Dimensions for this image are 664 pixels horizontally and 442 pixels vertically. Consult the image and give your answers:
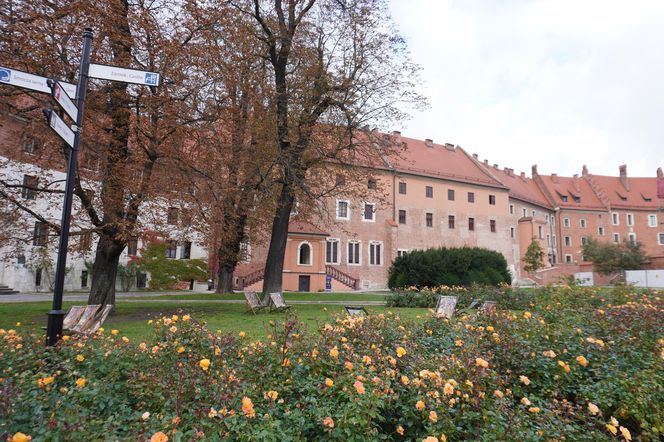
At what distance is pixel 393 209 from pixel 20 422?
43009 millimetres

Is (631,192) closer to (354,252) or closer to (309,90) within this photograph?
(354,252)

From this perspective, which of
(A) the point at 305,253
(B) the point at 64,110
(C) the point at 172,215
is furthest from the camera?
(A) the point at 305,253

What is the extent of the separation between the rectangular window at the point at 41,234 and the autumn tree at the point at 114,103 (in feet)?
1.51

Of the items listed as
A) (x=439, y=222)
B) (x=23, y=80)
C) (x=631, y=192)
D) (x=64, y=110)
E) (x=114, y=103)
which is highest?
(x=631, y=192)

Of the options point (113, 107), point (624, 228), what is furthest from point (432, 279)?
point (624, 228)

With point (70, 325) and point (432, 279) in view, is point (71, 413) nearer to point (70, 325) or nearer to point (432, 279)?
point (70, 325)

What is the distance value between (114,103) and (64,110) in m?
8.93

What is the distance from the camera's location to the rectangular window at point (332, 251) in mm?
41062

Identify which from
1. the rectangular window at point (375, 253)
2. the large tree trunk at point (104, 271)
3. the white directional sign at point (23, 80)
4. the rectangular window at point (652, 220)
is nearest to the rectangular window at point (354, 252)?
the rectangular window at point (375, 253)

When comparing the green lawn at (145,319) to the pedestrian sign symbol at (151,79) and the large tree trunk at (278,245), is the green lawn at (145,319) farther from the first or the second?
the pedestrian sign symbol at (151,79)

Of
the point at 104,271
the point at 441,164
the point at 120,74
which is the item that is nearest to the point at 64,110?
the point at 120,74

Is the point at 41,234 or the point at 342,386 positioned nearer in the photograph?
the point at 342,386

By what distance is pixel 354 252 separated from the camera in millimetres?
42125

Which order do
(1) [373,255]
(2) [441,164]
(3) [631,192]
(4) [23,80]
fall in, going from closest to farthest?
(4) [23,80]
(1) [373,255]
(2) [441,164]
(3) [631,192]
